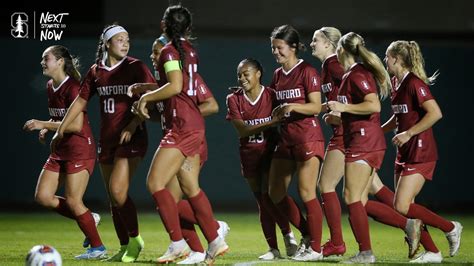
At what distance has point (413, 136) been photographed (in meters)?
8.20

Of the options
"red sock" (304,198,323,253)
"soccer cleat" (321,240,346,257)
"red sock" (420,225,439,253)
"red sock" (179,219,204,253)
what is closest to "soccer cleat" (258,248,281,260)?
"red sock" (304,198,323,253)

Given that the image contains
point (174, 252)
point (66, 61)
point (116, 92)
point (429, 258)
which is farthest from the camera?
point (66, 61)

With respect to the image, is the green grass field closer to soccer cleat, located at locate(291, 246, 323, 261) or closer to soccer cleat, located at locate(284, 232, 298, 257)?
soccer cleat, located at locate(291, 246, 323, 261)

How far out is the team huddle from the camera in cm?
724

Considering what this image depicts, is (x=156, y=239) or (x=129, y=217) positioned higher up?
(x=129, y=217)

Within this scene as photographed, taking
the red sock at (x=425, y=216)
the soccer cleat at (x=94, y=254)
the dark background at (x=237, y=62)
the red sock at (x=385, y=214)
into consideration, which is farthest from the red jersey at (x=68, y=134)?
the dark background at (x=237, y=62)

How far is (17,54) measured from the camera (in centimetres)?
1509

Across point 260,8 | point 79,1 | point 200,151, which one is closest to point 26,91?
point 79,1

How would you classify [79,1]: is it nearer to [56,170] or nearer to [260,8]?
[260,8]

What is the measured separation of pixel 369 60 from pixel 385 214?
1.42 metres

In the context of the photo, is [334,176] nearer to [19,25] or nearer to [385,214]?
[385,214]

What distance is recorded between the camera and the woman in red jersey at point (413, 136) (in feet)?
26.3

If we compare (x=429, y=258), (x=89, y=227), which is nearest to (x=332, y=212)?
(x=429, y=258)

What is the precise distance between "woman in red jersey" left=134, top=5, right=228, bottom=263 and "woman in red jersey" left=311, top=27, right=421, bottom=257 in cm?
130
